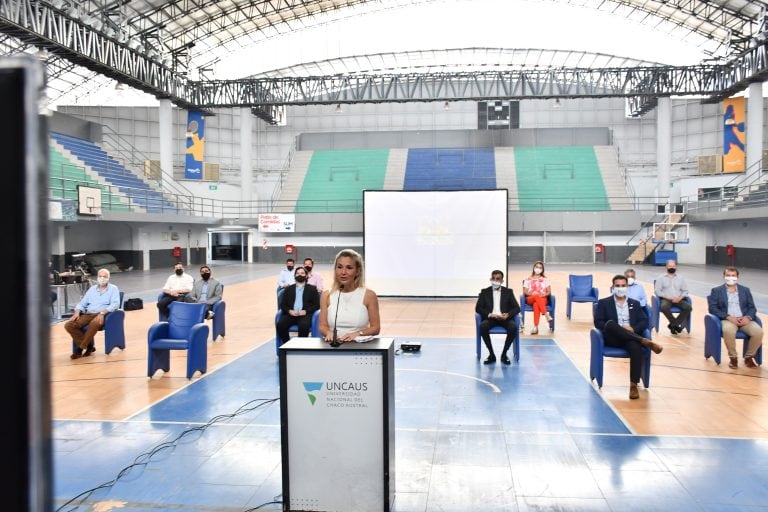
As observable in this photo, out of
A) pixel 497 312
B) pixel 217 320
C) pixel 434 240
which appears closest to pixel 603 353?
pixel 497 312

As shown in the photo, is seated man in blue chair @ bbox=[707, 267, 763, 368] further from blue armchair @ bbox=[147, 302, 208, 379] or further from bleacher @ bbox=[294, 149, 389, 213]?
bleacher @ bbox=[294, 149, 389, 213]

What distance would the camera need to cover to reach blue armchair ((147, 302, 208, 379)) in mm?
8742

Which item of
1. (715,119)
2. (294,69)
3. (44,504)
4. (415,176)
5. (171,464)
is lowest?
(171,464)

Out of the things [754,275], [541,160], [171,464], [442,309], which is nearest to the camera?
[171,464]

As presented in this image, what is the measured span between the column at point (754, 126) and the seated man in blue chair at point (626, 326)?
89.2ft

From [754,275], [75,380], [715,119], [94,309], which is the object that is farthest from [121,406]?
[715,119]

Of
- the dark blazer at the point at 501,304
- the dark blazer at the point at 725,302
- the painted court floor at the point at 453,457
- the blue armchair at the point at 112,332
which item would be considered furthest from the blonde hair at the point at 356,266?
the blue armchair at the point at 112,332

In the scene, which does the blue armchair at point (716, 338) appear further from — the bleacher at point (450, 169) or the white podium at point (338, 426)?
the bleacher at point (450, 169)

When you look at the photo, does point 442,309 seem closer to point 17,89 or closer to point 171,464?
point 171,464

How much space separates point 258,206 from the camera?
41.7 meters

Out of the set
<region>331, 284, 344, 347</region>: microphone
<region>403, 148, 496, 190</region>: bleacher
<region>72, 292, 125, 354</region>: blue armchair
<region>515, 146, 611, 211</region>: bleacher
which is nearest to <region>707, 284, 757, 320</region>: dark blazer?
<region>331, 284, 344, 347</region>: microphone

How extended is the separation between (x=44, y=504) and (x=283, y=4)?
120ft

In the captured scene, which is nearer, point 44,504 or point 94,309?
point 44,504

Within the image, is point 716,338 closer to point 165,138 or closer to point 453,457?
point 453,457
